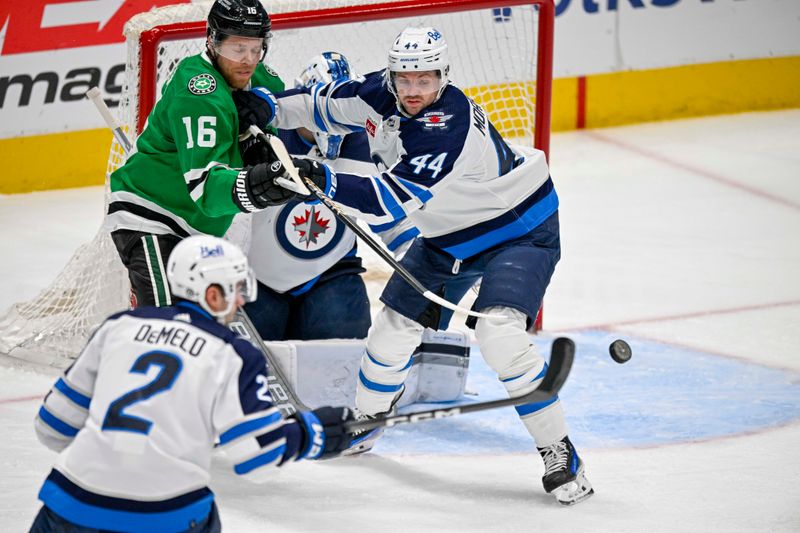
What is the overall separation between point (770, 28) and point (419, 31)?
4652mm

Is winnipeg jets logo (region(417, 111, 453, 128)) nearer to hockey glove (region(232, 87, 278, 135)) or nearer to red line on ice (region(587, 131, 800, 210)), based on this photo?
hockey glove (region(232, 87, 278, 135))

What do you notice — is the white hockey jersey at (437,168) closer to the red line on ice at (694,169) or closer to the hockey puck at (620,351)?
the hockey puck at (620,351)

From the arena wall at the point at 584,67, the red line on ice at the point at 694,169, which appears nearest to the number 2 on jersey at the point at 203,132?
the arena wall at the point at 584,67

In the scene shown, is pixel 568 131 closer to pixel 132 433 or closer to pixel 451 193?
pixel 451 193

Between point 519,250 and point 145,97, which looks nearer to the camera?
point 519,250

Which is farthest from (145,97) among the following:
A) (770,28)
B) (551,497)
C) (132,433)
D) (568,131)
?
(770,28)

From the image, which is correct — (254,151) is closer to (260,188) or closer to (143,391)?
(260,188)

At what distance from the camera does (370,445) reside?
12.9 feet

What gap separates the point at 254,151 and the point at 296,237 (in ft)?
1.43

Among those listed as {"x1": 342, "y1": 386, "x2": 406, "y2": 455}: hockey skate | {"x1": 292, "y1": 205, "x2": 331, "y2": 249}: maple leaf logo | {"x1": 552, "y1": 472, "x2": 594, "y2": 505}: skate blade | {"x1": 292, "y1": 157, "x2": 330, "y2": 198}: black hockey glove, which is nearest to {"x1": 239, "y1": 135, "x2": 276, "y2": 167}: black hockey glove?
{"x1": 292, "y1": 157, "x2": 330, "y2": 198}: black hockey glove

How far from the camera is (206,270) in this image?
98.7 inches

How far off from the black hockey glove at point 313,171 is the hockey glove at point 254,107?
1.11 ft

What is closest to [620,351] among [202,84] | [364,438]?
[364,438]

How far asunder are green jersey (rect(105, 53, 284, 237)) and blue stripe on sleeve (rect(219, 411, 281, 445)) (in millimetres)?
1147
